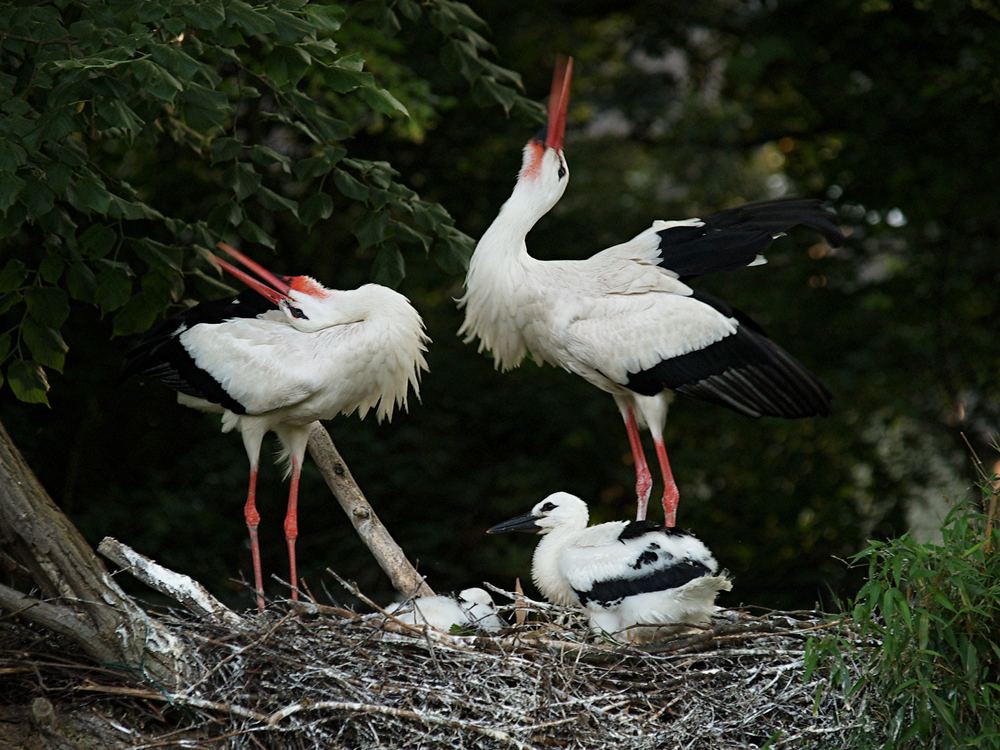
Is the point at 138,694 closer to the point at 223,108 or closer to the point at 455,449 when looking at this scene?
the point at 223,108

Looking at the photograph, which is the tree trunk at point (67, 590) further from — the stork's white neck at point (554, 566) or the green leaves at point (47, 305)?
the stork's white neck at point (554, 566)

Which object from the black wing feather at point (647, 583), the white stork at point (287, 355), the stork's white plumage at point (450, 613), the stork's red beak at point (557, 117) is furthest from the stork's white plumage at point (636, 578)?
the stork's red beak at point (557, 117)

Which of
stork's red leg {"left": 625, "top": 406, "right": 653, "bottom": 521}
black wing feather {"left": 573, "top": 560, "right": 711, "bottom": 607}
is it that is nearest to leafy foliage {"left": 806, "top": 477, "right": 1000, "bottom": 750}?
black wing feather {"left": 573, "top": 560, "right": 711, "bottom": 607}

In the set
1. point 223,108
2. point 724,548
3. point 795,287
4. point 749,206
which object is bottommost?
point 724,548

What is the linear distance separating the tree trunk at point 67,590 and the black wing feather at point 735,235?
310 centimetres

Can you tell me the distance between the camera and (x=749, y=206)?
7258 millimetres

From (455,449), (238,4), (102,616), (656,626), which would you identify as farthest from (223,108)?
(455,449)

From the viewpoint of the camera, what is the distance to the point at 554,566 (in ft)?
21.2

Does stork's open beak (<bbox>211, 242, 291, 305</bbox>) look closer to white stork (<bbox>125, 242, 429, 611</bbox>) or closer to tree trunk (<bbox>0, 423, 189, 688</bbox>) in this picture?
white stork (<bbox>125, 242, 429, 611</bbox>)

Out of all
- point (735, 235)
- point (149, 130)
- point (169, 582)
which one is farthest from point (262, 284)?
point (735, 235)

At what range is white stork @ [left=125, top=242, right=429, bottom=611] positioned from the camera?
22.1 feet

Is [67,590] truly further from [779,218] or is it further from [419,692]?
[779,218]

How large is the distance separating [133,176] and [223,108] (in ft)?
16.9

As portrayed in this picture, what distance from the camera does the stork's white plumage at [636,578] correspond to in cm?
587
